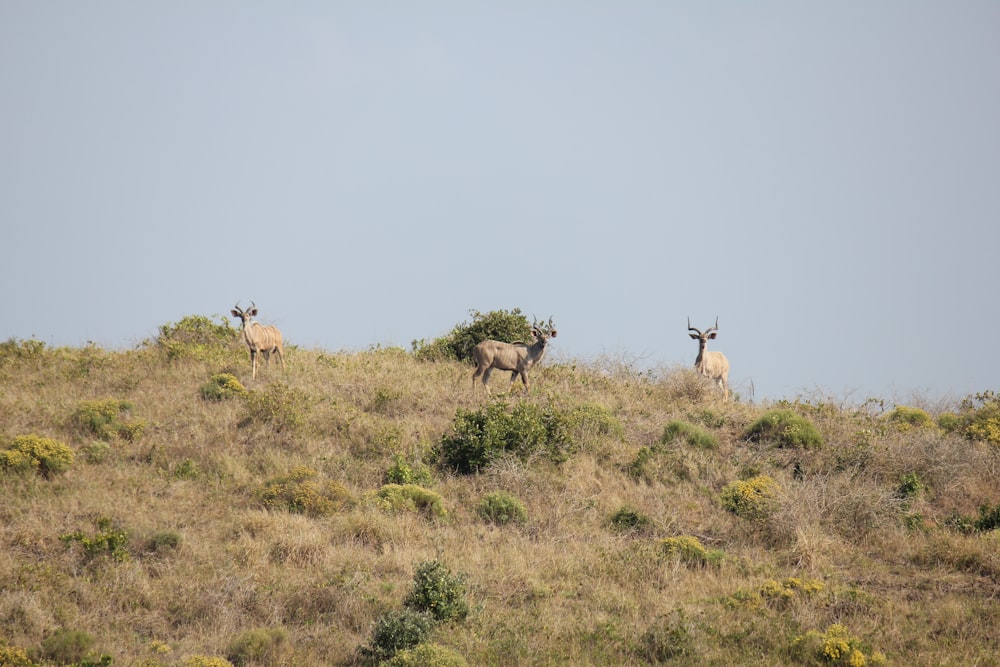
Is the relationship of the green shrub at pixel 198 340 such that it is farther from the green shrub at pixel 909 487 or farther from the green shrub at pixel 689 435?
the green shrub at pixel 909 487

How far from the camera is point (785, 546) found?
15.2 metres

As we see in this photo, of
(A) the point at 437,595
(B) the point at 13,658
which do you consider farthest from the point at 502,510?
(B) the point at 13,658

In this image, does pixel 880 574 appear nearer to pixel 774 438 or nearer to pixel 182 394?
pixel 774 438

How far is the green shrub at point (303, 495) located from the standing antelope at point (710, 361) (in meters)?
13.5

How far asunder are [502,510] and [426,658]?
5231mm

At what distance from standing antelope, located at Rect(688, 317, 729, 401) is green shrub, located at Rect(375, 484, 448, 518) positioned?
12589mm

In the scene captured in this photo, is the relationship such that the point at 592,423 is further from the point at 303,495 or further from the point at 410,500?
the point at 303,495

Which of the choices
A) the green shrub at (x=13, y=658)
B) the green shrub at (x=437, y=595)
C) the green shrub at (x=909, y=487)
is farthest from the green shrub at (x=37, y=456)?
the green shrub at (x=909, y=487)

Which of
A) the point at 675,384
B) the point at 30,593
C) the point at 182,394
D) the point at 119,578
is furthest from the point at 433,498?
the point at 675,384

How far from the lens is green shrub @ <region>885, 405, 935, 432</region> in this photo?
21141mm

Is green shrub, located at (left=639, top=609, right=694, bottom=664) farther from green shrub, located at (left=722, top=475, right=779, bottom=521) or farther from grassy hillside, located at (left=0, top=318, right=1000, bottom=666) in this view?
green shrub, located at (left=722, top=475, right=779, bottom=521)

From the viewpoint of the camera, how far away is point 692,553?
47.5 feet

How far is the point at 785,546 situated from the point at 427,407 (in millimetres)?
8778

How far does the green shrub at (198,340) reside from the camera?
23281 mm
